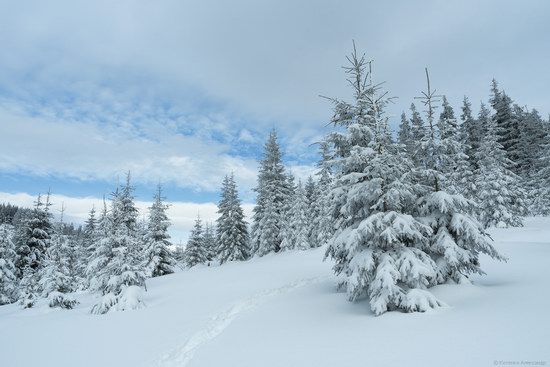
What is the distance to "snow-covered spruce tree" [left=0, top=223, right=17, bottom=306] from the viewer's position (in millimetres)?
27250

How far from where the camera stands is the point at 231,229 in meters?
44.1

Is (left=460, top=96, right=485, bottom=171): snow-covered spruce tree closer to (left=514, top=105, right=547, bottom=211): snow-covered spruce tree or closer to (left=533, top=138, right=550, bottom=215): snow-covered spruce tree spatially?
(left=514, top=105, right=547, bottom=211): snow-covered spruce tree

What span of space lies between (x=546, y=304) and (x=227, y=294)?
1461cm

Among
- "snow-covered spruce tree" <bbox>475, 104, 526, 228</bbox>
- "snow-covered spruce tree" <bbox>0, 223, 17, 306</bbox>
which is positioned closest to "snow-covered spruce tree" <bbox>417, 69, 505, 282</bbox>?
"snow-covered spruce tree" <bbox>475, 104, 526, 228</bbox>

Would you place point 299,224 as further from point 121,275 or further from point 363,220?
point 363,220

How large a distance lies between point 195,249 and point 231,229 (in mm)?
10788

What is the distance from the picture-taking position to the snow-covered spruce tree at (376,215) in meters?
10.1

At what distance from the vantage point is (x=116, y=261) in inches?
794

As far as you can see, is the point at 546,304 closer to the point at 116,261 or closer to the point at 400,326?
the point at 400,326

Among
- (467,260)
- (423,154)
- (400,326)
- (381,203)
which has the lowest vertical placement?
(400,326)

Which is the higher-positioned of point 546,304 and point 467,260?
point 467,260

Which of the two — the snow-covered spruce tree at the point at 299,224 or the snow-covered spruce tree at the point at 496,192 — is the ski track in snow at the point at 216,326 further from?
the snow-covered spruce tree at the point at 496,192

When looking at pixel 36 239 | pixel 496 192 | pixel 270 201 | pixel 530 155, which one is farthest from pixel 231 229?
pixel 530 155

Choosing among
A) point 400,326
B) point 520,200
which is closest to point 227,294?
point 400,326
